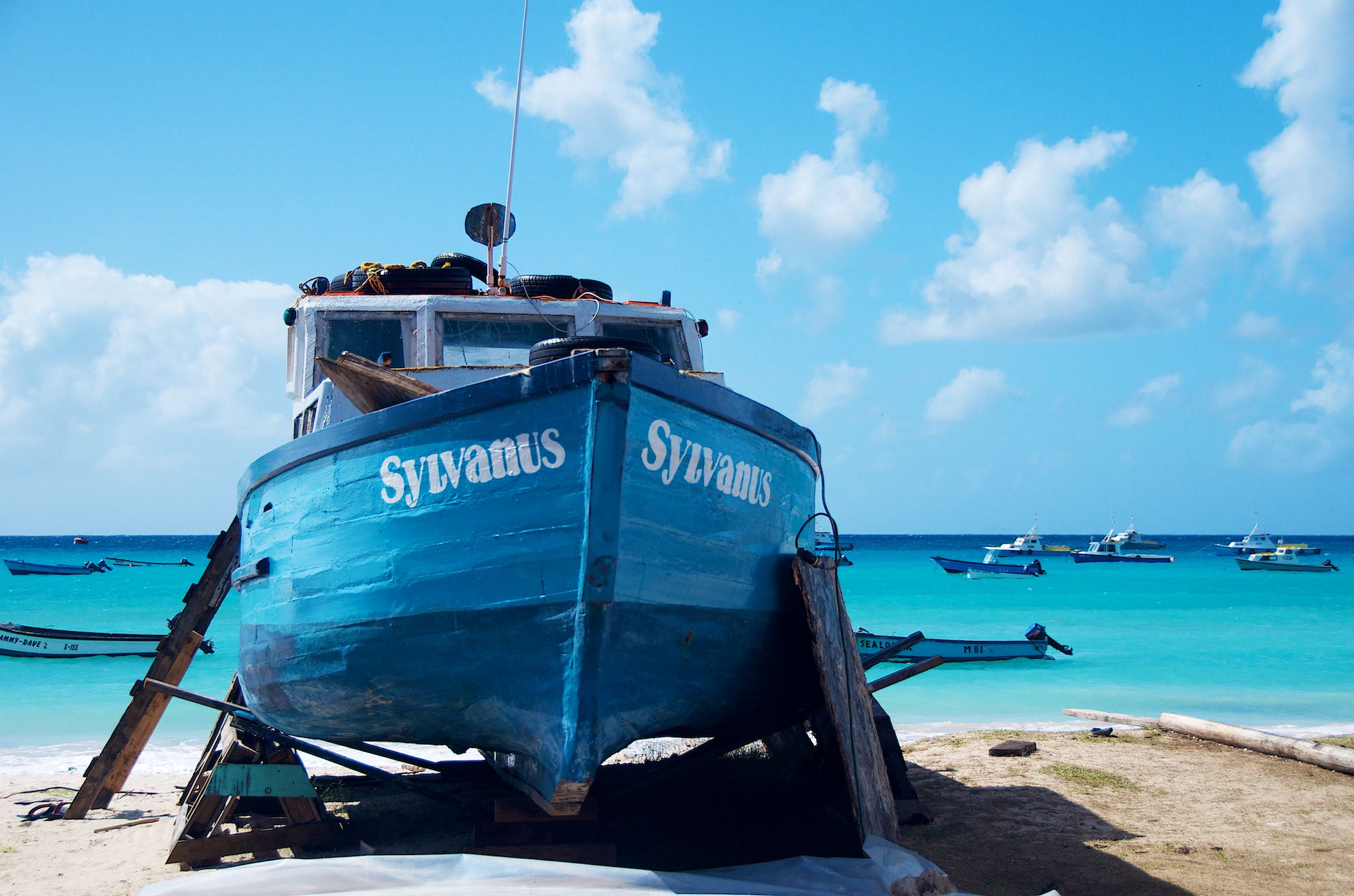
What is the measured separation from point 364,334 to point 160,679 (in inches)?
113

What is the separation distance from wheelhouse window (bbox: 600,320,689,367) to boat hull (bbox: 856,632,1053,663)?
404 inches

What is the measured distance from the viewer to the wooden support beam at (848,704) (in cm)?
470

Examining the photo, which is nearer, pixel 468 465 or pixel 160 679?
pixel 468 465

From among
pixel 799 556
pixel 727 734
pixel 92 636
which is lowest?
pixel 92 636

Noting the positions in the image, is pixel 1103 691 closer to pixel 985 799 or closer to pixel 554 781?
pixel 985 799

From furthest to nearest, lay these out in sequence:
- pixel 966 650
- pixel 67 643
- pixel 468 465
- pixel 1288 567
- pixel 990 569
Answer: pixel 1288 567 → pixel 990 569 → pixel 67 643 → pixel 966 650 → pixel 468 465

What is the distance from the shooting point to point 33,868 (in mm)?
5242

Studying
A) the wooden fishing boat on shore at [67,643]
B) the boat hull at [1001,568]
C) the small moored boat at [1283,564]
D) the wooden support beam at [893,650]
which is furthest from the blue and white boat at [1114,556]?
the wooden support beam at [893,650]

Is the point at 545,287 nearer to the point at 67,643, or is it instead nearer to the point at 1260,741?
the point at 1260,741

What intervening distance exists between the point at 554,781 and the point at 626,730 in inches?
15.2

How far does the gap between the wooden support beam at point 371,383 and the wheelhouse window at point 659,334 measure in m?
2.45

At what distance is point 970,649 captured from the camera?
58.2 feet

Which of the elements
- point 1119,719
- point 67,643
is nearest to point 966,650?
point 1119,719

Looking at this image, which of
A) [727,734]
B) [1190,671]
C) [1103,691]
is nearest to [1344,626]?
[1190,671]
